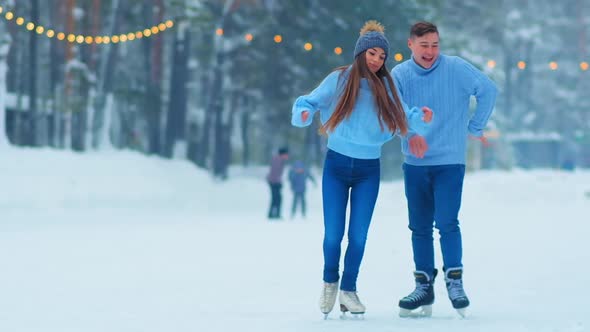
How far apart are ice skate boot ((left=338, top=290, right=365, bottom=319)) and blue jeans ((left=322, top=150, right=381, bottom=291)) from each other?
6 cm

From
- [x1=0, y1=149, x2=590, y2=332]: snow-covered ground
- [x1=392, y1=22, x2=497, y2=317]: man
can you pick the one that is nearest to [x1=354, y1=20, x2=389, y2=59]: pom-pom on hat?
[x1=392, y1=22, x2=497, y2=317]: man

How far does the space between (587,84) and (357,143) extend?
3108 inches

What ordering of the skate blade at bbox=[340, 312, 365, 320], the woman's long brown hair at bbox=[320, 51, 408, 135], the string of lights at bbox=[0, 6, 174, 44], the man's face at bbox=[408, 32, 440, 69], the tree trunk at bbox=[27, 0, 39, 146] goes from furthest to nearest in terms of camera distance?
1. the tree trunk at bbox=[27, 0, 39, 146]
2. the string of lights at bbox=[0, 6, 174, 44]
3. the man's face at bbox=[408, 32, 440, 69]
4. the skate blade at bbox=[340, 312, 365, 320]
5. the woman's long brown hair at bbox=[320, 51, 408, 135]

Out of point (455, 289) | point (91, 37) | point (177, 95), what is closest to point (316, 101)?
point (455, 289)

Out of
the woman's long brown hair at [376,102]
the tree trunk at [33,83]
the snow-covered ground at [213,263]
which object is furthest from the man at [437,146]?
the tree trunk at [33,83]

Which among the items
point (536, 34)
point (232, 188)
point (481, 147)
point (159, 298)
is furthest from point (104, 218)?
point (536, 34)

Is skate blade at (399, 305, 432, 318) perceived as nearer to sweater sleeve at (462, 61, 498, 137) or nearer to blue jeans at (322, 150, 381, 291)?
blue jeans at (322, 150, 381, 291)

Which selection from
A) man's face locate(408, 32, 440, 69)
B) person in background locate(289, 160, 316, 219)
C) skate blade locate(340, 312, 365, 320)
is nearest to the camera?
skate blade locate(340, 312, 365, 320)

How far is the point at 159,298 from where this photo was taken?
9836 mm

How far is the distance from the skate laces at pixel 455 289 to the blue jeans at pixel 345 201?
0.63 meters

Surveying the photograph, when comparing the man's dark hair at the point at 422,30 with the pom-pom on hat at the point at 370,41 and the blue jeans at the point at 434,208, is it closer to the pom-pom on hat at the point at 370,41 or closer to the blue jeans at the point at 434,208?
the pom-pom on hat at the point at 370,41

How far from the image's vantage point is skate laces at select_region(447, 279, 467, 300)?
26.1 ft

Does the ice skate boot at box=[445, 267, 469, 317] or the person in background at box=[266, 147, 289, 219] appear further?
the person in background at box=[266, 147, 289, 219]

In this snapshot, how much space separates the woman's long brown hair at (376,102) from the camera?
7.73 meters
